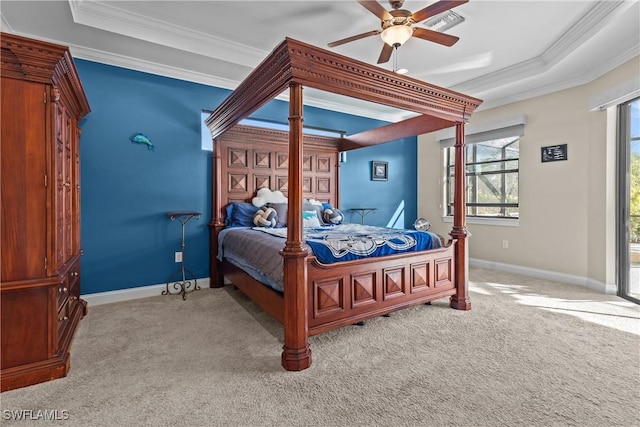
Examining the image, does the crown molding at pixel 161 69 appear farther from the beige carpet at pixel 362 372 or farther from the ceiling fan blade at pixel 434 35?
the beige carpet at pixel 362 372

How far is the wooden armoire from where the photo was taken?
175 centimetres

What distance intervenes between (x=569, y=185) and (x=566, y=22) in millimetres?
2028

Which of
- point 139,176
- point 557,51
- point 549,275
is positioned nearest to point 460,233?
point 549,275

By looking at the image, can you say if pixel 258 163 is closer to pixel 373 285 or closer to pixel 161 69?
pixel 161 69

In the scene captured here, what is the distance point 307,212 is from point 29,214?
2826 millimetres

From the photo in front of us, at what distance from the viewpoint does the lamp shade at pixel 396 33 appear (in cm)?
245

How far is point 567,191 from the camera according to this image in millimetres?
4059

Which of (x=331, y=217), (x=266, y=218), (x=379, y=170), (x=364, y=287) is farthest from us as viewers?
(x=379, y=170)

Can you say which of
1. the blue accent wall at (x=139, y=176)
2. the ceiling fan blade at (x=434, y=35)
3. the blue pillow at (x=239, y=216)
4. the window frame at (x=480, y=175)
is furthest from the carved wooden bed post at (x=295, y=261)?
the window frame at (x=480, y=175)

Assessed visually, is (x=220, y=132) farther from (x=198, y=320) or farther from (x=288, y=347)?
(x=288, y=347)

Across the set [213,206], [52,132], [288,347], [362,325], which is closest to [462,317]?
[362,325]

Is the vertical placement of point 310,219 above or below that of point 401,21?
below

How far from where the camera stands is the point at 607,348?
2.24 meters

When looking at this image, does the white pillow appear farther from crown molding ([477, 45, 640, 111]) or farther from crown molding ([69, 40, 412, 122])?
crown molding ([477, 45, 640, 111])
